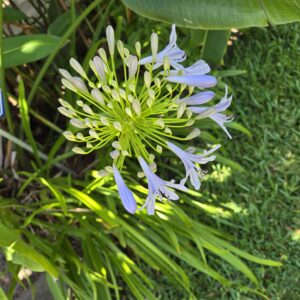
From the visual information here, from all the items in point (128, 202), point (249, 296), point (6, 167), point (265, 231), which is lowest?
point (249, 296)

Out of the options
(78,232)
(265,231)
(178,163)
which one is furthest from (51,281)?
(265,231)

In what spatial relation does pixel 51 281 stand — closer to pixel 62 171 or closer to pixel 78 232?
pixel 78 232

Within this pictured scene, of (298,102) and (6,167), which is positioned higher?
(6,167)

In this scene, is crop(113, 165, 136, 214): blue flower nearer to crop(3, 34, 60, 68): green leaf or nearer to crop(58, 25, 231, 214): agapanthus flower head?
crop(58, 25, 231, 214): agapanthus flower head

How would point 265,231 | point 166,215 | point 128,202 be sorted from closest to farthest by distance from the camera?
point 128,202
point 166,215
point 265,231

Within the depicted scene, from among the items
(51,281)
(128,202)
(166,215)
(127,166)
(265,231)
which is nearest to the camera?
(128,202)

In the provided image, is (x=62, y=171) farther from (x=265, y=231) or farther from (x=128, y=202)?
(x=128, y=202)

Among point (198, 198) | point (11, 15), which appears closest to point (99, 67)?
point (11, 15)

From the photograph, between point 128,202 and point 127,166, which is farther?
point 127,166
